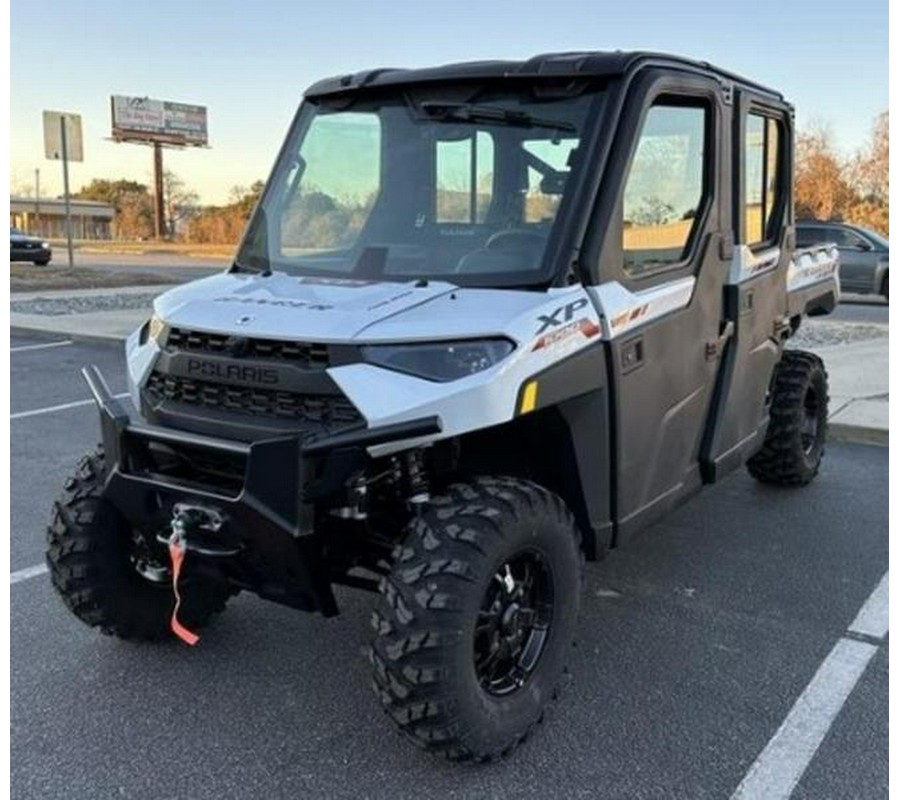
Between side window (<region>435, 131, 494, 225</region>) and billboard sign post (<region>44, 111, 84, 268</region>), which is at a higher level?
billboard sign post (<region>44, 111, 84, 268</region>)

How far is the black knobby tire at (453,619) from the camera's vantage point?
2.79 metres

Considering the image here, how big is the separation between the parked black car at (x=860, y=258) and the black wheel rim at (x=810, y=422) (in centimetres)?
1327

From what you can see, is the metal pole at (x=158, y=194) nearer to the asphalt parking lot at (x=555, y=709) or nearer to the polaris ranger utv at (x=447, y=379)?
the asphalt parking lot at (x=555, y=709)

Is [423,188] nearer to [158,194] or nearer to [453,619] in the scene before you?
[453,619]

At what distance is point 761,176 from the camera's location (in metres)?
4.66

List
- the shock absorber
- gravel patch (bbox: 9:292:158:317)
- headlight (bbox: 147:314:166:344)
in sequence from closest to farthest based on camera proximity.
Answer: the shock absorber < headlight (bbox: 147:314:166:344) < gravel patch (bbox: 9:292:158:317)

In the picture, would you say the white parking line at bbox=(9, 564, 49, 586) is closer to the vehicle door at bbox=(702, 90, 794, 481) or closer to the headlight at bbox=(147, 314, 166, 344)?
the headlight at bbox=(147, 314, 166, 344)

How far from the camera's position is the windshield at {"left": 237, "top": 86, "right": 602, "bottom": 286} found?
11.2 ft

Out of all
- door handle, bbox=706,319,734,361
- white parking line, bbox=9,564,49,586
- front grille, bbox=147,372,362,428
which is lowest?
white parking line, bbox=9,564,49,586

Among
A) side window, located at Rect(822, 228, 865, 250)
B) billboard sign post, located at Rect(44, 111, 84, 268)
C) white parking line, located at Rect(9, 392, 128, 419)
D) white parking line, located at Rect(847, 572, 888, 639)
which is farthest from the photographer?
billboard sign post, located at Rect(44, 111, 84, 268)

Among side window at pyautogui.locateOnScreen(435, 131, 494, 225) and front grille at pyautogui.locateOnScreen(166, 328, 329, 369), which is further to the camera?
side window at pyautogui.locateOnScreen(435, 131, 494, 225)

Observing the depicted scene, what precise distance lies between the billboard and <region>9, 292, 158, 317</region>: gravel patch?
1605 inches

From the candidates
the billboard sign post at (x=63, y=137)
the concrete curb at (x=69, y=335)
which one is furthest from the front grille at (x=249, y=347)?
the billboard sign post at (x=63, y=137)

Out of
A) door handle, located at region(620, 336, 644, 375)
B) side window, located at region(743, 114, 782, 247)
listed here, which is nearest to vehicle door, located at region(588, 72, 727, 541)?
door handle, located at region(620, 336, 644, 375)
